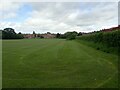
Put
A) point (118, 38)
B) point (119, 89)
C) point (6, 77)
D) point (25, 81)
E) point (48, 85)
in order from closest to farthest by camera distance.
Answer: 1. point (119, 89)
2. point (48, 85)
3. point (25, 81)
4. point (6, 77)
5. point (118, 38)

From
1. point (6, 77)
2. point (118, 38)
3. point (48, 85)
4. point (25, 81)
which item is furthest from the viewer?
point (118, 38)

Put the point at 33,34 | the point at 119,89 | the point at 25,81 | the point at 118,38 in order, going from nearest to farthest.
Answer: the point at 119,89, the point at 25,81, the point at 118,38, the point at 33,34

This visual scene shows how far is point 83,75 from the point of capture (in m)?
9.01

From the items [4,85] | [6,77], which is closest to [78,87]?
[4,85]

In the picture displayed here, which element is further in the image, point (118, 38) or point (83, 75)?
point (118, 38)

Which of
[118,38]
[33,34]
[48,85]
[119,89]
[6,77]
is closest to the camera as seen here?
[119,89]

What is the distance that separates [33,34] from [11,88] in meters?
179

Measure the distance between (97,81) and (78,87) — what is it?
45.1 inches

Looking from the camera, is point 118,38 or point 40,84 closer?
point 40,84

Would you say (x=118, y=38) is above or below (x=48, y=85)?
above

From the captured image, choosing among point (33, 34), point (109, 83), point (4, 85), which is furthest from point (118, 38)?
point (33, 34)

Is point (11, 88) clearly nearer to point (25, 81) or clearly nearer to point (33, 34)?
point (25, 81)

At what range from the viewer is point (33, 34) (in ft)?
606

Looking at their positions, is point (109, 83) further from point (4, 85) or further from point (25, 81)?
point (4, 85)
